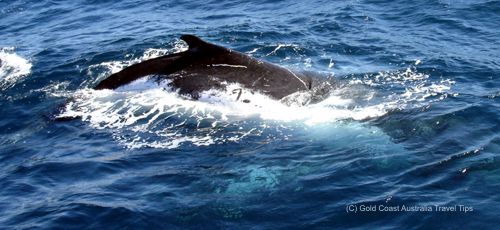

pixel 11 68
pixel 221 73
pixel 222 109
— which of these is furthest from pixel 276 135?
pixel 11 68

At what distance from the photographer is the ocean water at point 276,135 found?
388 inches

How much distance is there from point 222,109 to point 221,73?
3.04ft

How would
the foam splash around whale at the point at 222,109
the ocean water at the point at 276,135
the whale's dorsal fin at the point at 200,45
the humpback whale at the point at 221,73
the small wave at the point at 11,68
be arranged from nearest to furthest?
the ocean water at the point at 276,135
the foam splash around whale at the point at 222,109
the whale's dorsal fin at the point at 200,45
the humpback whale at the point at 221,73
the small wave at the point at 11,68

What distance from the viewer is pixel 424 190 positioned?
10070 millimetres

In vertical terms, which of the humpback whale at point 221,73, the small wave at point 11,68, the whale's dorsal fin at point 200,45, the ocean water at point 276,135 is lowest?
the ocean water at point 276,135

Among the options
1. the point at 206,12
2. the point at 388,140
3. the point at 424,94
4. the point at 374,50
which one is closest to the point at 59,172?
the point at 388,140

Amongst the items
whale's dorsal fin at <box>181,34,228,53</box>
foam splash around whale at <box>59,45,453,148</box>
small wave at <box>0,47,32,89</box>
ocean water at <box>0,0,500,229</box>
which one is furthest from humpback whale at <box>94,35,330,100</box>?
small wave at <box>0,47,32,89</box>

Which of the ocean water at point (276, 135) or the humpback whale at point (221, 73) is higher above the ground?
the humpback whale at point (221, 73)

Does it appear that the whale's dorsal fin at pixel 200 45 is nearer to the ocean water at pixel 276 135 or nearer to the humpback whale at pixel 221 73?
the humpback whale at pixel 221 73

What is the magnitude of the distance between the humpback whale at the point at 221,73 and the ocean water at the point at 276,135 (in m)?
0.37

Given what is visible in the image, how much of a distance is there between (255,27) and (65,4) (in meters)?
13.3

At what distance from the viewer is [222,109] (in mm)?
Result: 14312

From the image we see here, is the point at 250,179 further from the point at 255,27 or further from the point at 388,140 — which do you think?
the point at 255,27

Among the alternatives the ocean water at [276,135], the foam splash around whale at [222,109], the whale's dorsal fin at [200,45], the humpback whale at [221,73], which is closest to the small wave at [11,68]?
the ocean water at [276,135]
